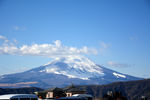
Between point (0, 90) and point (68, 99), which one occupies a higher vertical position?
point (0, 90)

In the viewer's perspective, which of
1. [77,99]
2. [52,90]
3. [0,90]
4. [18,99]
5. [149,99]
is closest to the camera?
[77,99]

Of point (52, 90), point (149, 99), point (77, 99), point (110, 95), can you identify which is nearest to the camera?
point (77, 99)

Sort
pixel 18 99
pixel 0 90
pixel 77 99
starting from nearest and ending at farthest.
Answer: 1. pixel 77 99
2. pixel 18 99
3. pixel 0 90

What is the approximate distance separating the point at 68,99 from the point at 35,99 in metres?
5.62

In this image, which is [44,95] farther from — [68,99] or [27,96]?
[68,99]

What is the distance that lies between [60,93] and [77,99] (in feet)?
190

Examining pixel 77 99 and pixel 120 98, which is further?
pixel 120 98

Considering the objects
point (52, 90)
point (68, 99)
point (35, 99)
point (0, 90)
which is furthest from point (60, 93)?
point (0, 90)

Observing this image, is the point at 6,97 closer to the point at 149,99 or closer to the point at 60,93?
the point at 60,93

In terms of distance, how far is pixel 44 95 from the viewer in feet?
250

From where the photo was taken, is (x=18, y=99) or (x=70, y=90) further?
(x=70, y=90)

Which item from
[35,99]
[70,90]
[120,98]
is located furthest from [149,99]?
[35,99]

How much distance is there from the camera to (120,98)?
186 ft

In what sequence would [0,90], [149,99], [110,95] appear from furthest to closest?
[0,90] → [149,99] → [110,95]
